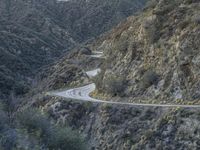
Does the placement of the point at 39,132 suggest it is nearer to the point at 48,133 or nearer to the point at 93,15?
the point at 48,133

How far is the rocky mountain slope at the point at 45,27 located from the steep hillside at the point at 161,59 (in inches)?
990

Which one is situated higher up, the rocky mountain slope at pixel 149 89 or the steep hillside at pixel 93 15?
the steep hillside at pixel 93 15

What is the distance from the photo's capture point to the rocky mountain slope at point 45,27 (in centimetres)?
10721

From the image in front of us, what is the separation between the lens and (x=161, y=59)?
52.2 metres

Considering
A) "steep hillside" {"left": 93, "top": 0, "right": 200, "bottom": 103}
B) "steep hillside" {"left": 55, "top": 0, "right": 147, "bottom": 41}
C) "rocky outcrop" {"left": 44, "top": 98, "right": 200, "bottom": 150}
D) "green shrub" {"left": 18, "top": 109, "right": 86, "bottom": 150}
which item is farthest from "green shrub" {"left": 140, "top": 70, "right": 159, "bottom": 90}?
"steep hillside" {"left": 55, "top": 0, "right": 147, "bottom": 41}

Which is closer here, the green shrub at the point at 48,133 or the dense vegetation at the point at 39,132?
the dense vegetation at the point at 39,132

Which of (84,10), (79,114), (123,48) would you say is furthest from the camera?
(84,10)

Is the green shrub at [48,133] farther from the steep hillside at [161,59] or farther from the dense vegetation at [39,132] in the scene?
the steep hillside at [161,59]

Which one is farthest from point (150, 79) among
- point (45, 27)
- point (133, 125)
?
point (45, 27)

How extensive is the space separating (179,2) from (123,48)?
830 centimetres

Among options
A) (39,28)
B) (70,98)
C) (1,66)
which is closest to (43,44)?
(39,28)

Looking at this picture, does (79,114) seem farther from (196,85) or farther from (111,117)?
(196,85)

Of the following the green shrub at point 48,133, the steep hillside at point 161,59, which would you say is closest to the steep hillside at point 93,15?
the steep hillside at point 161,59

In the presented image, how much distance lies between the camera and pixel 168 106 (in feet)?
148
